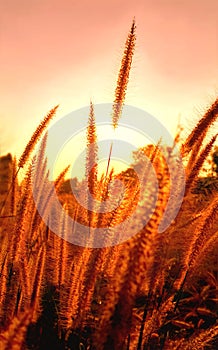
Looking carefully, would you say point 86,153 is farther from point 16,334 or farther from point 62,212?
point 16,334

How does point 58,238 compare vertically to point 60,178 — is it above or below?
below

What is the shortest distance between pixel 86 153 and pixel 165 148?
1.27 meters

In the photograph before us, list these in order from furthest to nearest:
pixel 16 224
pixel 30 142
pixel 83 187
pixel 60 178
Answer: pixel 60 178
pixel 30 142
pixel 83 187
pixel 16 224

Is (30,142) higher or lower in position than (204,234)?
higher

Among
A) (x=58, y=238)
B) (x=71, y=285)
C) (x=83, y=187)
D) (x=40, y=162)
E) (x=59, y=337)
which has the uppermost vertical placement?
(x=40, y=162)

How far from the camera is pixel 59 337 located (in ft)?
8.84

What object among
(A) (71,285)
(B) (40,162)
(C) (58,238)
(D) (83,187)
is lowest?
(A) (71,285)

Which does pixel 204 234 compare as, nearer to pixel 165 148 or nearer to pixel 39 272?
pixel 39 272

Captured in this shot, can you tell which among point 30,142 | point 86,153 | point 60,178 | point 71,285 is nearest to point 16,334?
point 71,285

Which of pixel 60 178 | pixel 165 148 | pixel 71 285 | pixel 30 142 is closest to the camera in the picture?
pixel 165 148

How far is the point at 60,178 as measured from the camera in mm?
3232

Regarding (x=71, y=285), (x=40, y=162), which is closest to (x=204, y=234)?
(x=71, y=285)

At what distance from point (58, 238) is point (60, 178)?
0.58m

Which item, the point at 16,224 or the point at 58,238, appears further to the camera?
the point at 58,238
